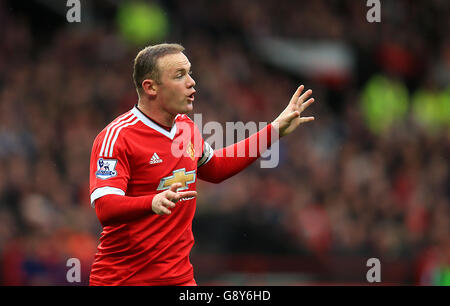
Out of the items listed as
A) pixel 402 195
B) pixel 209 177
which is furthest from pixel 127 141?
pixel 402 195

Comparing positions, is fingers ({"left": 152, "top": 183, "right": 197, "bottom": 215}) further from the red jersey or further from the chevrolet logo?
the chevrolet logo

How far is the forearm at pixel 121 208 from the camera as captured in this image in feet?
16.6

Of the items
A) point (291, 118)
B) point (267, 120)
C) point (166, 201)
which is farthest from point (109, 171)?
point (267, 120)

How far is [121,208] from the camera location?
5.12m

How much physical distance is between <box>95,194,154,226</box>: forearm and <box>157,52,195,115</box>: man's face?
87cm

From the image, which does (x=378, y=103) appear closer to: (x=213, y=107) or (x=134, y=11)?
(x=213, y=107)

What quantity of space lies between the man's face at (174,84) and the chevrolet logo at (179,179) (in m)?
0.44

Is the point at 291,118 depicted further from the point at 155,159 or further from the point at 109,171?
the point at 109,171

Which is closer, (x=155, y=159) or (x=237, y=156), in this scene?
(x=155, y=159)

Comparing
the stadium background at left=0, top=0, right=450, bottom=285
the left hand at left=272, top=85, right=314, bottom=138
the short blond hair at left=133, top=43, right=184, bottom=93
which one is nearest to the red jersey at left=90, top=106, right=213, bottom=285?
the short blond hair at left=133, top=43, right=184, bottom=93

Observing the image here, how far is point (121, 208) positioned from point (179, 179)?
0.69 metres

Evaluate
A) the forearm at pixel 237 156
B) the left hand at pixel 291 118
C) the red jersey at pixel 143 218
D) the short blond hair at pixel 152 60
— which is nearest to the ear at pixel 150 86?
the short blond hair at pixel 152 60

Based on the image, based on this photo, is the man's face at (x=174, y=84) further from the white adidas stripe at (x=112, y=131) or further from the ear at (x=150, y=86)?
the white adidas stripe at (x=112, y=131)

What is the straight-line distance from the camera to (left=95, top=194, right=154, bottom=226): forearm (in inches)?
200
